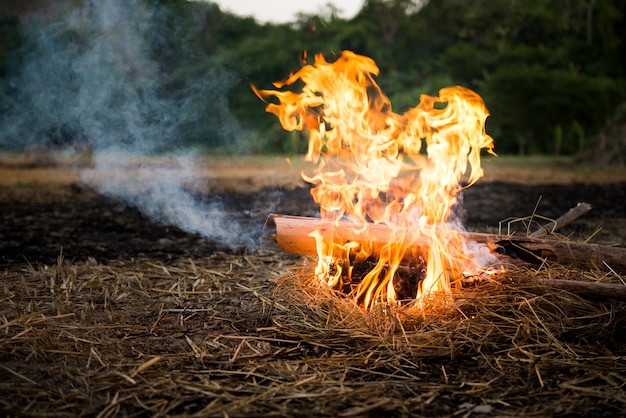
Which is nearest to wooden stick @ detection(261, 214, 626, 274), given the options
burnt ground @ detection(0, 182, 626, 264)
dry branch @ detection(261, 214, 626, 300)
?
dry branch @ detection(261, 214, 626, 300)

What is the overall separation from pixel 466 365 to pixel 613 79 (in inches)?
984

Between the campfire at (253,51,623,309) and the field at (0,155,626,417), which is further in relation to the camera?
the campfire at (253,51,623,309)

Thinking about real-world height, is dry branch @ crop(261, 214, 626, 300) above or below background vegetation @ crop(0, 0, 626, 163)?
below

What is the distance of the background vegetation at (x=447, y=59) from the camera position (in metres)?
16.3

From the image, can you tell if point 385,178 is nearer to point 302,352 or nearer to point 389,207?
point 389,207

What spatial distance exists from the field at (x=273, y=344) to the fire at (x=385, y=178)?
223 mm

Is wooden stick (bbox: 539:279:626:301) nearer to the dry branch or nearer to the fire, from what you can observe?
the dry branch

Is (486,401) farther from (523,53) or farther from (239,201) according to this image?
(523,53)

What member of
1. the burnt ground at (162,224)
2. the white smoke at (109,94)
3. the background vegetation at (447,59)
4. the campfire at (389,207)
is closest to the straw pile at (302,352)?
the campfire at (389,207)

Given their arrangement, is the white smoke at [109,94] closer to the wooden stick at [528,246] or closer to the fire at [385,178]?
the fire at [385,178]

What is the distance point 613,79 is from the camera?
80.6 feet

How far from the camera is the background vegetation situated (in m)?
16.3

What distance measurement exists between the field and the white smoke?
1.81 m

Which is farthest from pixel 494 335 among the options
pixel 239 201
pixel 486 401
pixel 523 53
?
pixel 523 53
